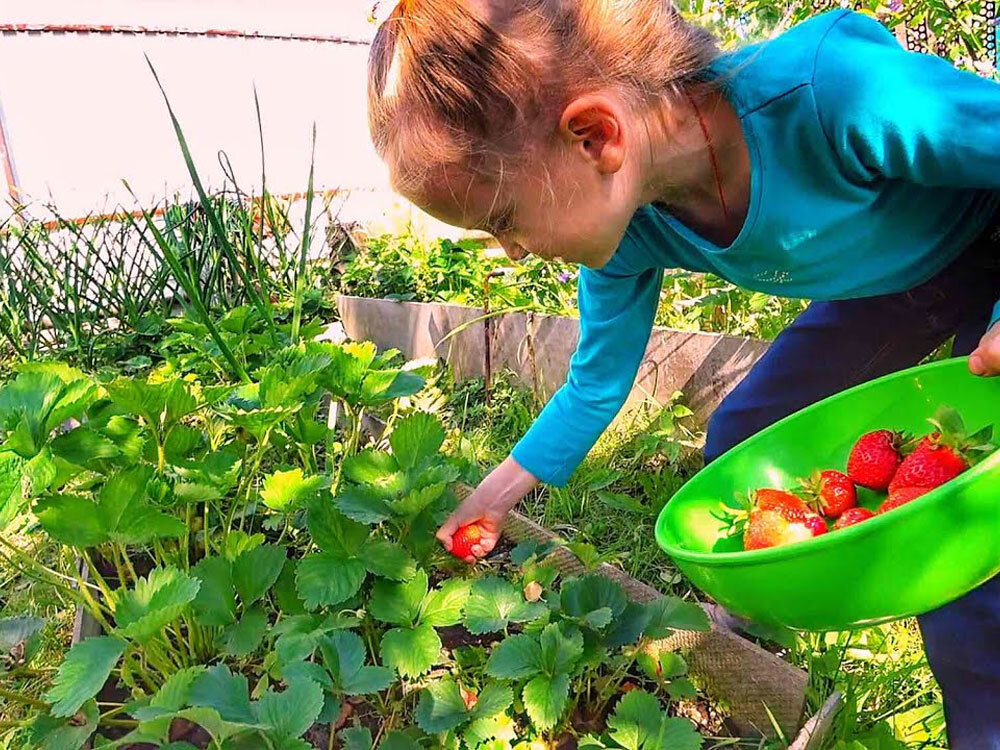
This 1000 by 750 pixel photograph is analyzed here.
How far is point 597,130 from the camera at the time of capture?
1078 millimetres

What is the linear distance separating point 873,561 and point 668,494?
1.15 meters

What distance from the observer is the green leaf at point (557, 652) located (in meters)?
1.19

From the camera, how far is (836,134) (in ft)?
3.71

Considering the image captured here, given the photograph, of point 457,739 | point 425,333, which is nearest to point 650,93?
point 457,739

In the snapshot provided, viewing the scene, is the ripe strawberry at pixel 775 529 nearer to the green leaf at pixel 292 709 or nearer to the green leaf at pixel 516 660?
the green leaf at pixel 516 660

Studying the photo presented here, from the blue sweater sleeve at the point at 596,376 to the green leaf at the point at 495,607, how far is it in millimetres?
286

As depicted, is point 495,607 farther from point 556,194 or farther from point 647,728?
point 556,194

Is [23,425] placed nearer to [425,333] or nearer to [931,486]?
[931,486]

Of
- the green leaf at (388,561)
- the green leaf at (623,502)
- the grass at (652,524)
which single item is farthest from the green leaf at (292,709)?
the green leaf at (623,502)

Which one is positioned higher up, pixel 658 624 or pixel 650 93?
pixel 650 93

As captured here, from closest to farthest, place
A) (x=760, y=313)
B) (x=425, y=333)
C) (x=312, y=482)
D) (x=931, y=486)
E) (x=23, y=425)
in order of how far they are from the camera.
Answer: (x=931, y=486) → (x=23, y=425) → (x=312, y=482) → (x=760, y=313) → (x=425, y=333)

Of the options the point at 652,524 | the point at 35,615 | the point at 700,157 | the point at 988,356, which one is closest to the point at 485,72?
the point at 700,157

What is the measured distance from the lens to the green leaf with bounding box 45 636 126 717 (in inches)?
41.9

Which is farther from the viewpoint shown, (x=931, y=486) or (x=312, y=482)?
(x=312, y=482)
